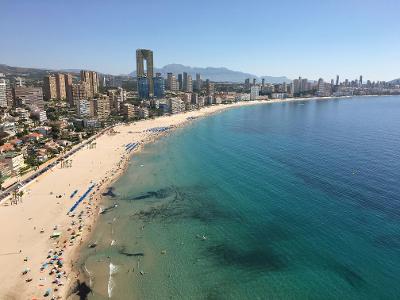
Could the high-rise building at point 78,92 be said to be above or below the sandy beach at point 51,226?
above

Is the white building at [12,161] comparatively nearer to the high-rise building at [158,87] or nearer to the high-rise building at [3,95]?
the high-rise building at [3,95]

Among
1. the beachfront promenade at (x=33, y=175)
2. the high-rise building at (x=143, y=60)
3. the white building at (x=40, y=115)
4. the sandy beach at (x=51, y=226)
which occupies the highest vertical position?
the high-rise building at (x=143, y=60)

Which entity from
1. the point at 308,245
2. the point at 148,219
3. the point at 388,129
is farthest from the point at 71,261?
the point at 388,129

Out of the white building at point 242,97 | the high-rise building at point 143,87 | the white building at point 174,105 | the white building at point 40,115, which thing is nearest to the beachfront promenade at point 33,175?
the white building at point 40,115

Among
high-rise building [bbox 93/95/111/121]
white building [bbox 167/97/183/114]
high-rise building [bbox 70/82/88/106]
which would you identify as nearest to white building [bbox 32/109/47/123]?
high-rise building [bbox 93/95/111/121]

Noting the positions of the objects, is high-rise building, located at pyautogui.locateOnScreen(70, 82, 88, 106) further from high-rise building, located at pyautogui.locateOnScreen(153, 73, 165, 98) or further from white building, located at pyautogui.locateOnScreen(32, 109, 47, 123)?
high-rise building, located at pyautogui.locateOnScreen(153, 73, 165, 98)

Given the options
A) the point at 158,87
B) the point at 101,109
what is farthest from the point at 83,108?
the point at 158,87

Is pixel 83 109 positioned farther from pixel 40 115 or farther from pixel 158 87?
pixel 158 87
